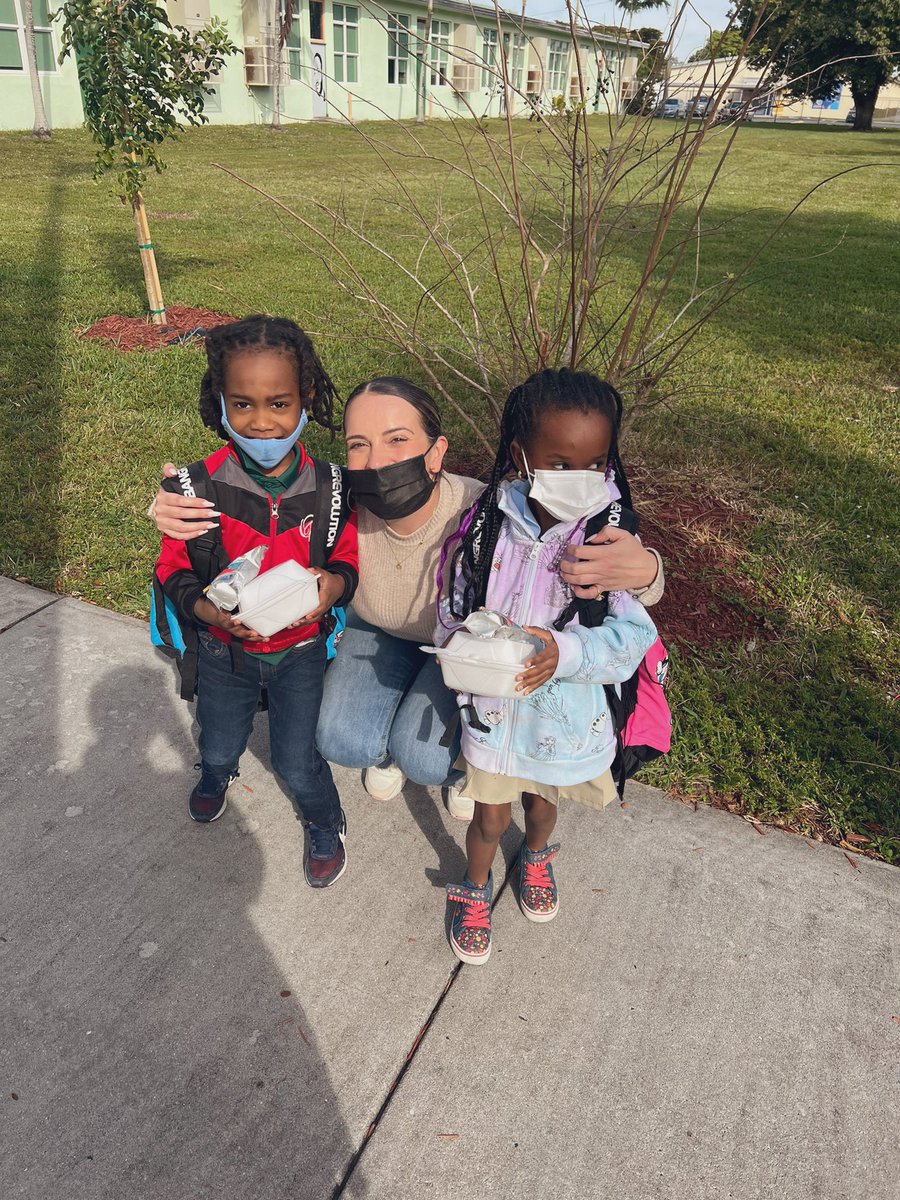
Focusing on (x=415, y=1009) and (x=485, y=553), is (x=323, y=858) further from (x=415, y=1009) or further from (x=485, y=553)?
(x=485, y=553)

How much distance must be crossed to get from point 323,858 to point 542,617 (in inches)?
38.6

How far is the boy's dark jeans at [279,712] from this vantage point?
2.42m

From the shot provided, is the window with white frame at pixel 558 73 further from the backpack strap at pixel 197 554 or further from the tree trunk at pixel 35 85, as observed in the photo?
the tree trunk at pixel 35 85

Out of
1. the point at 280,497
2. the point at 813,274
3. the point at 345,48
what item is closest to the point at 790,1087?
the point at 280,497

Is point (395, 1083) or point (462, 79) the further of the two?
point (462, 79)

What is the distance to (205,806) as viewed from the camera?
2660 mm

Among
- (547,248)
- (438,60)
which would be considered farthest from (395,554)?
(438,60)

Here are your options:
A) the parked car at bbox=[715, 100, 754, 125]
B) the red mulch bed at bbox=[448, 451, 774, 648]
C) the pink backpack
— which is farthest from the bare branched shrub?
the pink backpack

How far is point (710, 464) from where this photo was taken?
4957 millimetres

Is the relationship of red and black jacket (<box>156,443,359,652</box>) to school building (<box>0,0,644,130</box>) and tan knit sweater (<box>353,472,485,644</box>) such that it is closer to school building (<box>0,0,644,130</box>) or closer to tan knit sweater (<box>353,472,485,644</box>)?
tan knit sweater (<box>353,472,485,644</box>)

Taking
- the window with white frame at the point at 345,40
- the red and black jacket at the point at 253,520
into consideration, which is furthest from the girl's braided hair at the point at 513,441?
the window with white frame at the point at 345,40

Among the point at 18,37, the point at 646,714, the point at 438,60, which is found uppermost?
the point at 18,37

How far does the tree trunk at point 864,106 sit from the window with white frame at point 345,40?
22.6 meters

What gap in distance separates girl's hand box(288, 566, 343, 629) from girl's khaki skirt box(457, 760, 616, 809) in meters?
0.54
